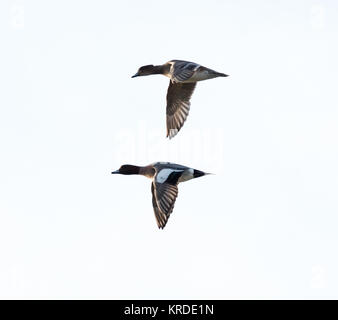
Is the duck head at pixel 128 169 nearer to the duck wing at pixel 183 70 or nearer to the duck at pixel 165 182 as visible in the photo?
the duck at pixel 165 182

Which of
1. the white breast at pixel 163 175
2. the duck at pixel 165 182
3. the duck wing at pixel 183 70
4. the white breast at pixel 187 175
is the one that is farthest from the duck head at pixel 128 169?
the duck wing at pixel 183 70

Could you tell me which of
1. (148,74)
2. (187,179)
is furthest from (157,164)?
(148,74)

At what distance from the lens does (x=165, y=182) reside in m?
23.2

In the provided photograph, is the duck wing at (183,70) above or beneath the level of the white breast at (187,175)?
above

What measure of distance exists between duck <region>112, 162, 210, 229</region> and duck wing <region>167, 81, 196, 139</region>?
1367mm

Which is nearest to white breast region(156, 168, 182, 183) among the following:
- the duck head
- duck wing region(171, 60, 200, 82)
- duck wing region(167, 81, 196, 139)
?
duck wing region(171, 60, 200, 82)

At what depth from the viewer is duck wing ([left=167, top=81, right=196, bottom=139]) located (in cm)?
2623

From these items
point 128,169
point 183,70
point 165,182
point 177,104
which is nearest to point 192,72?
point 183,70

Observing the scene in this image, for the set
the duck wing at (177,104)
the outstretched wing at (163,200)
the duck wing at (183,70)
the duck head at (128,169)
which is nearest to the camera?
the outstretched wing at (163,200)

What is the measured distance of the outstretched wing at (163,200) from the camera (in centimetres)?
2264

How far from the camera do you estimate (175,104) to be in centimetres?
2639

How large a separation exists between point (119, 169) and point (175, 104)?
168cm

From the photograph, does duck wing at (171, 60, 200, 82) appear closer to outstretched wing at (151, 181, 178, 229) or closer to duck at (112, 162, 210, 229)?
duck at (112, 162, 210, 229)

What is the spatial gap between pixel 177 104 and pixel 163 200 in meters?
3.97
